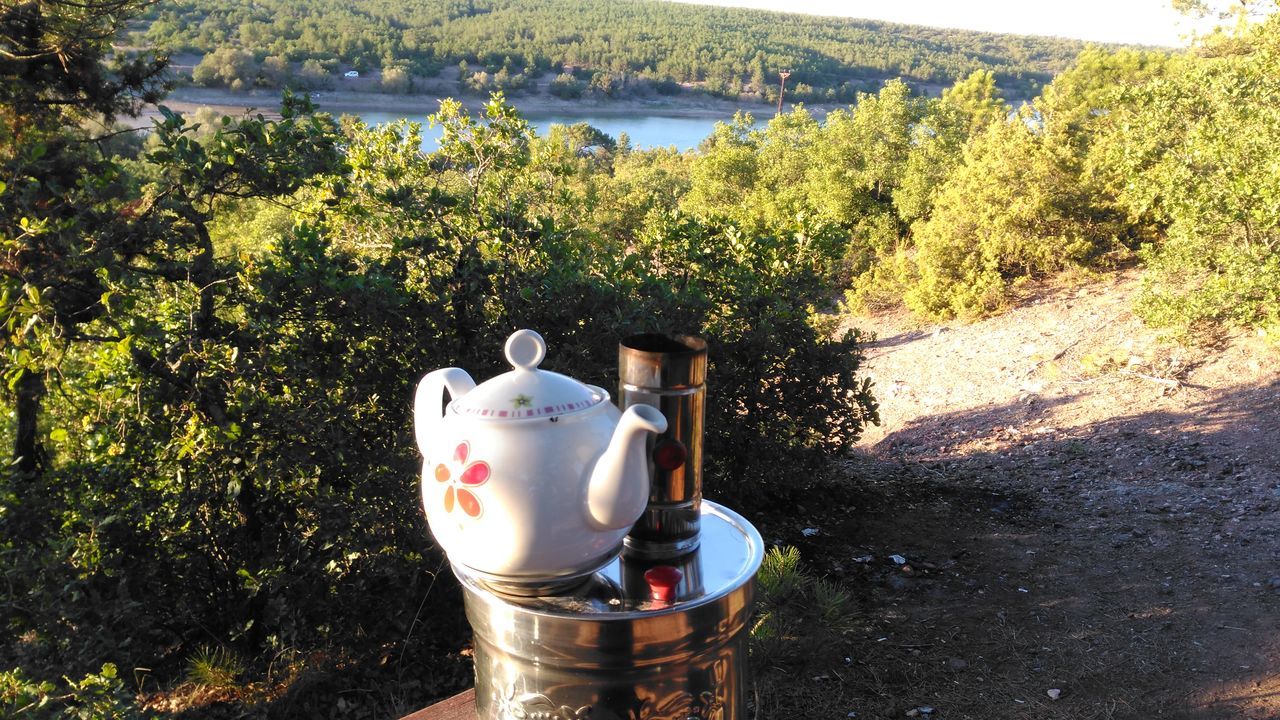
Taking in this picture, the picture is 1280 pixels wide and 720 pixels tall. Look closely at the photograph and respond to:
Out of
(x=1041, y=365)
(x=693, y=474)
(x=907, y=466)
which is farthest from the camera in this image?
(x=1041, y=365)

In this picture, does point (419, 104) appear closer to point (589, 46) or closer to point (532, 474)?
point (532, 474)

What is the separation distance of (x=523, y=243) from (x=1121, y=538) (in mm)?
3917

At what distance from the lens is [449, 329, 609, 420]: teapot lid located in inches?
69.7

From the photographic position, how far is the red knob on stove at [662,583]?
1854 mm

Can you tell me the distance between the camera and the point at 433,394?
2.00 meters

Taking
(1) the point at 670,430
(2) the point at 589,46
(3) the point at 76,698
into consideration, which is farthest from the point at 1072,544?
(2) the point at 589,46

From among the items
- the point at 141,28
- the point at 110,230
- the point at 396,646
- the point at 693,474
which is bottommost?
Answer: the point at 396,646

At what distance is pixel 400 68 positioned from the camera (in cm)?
1723

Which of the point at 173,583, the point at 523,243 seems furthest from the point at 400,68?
the point at 173,583

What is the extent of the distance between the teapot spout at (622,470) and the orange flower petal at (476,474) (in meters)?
0.21

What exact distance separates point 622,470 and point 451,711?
1.58 m

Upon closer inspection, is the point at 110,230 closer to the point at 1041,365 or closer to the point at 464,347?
the point at 464,347

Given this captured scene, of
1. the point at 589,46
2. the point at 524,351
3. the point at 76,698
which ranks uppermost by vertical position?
the point at 589,46

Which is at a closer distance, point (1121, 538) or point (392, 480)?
point (392, 480)
